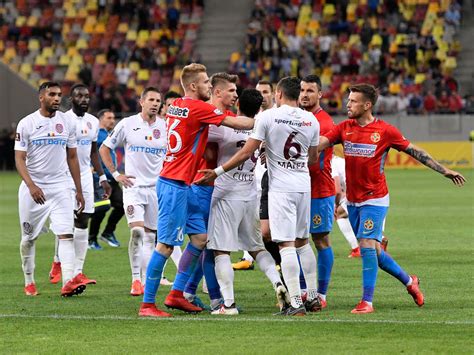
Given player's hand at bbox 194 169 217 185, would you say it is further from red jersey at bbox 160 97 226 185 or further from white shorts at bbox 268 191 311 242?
white shorts at bbox 268 191 311 242

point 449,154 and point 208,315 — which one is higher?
point 208,315

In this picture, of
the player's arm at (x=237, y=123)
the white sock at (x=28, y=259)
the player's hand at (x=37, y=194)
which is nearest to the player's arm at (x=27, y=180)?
the player's hand at (x=37, y=194)

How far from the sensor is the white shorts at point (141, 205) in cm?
1299

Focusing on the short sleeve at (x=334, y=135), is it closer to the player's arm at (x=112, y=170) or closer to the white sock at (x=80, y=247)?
the player's arm at (x=112, y=170)

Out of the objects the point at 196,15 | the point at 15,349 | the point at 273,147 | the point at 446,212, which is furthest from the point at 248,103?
the point at 196,15

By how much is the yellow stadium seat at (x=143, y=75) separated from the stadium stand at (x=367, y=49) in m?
3.34

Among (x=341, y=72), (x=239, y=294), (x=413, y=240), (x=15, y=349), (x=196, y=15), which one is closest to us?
(x=15, y=349)

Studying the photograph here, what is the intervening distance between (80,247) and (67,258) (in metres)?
1.45

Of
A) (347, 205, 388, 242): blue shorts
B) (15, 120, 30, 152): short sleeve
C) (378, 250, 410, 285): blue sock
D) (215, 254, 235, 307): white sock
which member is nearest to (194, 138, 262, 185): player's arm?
(215, 254, 235, 307): white sock

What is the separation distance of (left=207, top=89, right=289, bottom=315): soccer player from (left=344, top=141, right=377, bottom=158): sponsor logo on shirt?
913 millimetres

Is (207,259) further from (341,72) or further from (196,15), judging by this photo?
(196,15)

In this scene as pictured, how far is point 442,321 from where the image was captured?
32.3ft

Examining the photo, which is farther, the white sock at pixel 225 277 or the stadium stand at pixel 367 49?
the stadium stand at pixel 367 49

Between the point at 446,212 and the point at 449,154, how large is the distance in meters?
15.1
